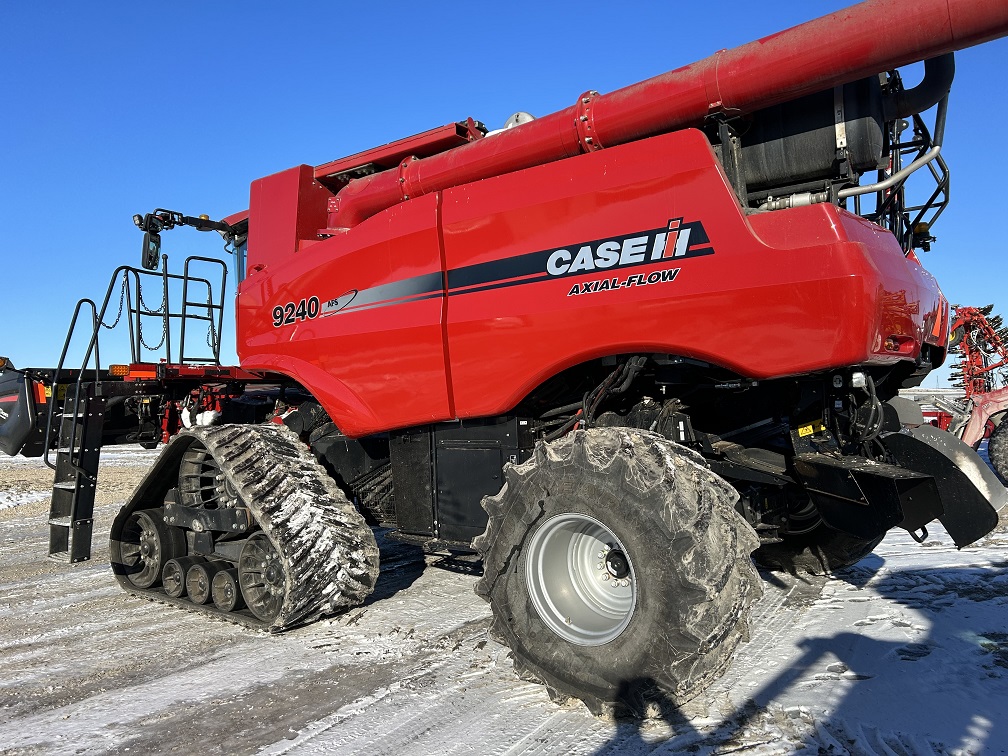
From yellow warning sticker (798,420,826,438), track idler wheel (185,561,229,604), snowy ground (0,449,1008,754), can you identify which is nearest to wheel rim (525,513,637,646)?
snowy ground (0,449,1008,754)

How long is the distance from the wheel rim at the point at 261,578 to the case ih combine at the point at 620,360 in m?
0.02

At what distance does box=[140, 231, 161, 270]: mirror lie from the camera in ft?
20.8

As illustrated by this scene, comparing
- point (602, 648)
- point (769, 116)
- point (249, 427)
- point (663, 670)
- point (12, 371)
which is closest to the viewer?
point (663, 670)

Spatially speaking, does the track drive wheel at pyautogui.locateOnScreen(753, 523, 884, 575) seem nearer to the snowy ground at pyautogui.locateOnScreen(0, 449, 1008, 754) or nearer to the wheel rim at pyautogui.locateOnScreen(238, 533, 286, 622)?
the snowy ground at pyautogui.locateOnScreen(0, 449, 1008, 754)

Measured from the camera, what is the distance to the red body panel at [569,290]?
3.31 metres

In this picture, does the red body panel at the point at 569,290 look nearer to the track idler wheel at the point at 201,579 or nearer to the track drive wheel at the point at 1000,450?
the track idler wheel at the point at 201,579

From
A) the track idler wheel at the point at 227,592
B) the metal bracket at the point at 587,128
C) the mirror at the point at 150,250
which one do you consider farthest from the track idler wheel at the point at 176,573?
the metal bracket at the point at 587,128

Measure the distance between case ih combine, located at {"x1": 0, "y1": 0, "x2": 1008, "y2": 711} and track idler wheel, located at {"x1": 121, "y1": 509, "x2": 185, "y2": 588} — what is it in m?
0.20

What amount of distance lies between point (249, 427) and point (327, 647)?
1.76m

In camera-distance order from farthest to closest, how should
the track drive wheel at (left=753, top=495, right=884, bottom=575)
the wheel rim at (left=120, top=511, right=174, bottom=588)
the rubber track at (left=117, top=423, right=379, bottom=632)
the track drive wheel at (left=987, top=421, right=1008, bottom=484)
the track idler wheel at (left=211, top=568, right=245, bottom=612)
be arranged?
the track drive wheel at (left=987, top=421, right=1008, bottom=484) < the wheel rim at (left=120, top=511, right=174, bottom=588) < the track idler wheel at (left=211, top=568, right=245, bottom=612) < the track drive wheel at (left=753, top=495, right=884, bottom=575) < the rubber track at (left=117, top=423, right=379, bottom=632)

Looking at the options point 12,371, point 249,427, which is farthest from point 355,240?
point 12,371

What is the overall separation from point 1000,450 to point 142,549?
37.3 feet

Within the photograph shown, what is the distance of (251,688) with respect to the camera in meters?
3.99

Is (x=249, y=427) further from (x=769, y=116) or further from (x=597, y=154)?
(x=769, y=116)
